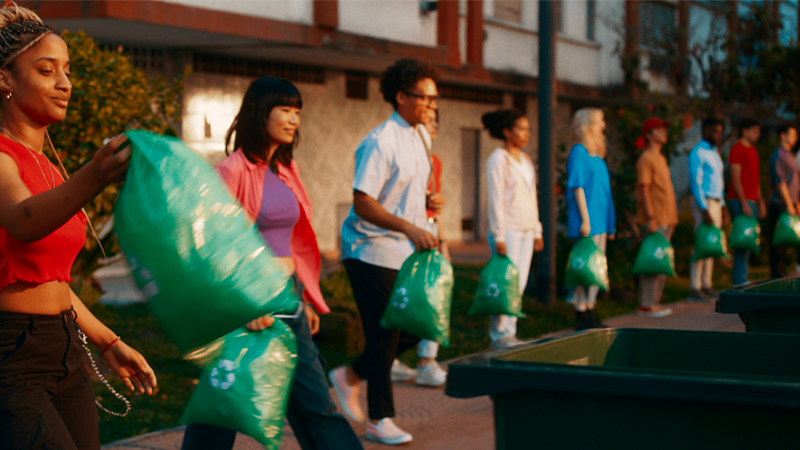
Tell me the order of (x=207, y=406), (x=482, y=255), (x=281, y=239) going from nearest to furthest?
1. (x=207, y=406)
2. (x=281, y=239)
3. (x=482, y=255)

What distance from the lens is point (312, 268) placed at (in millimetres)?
3736

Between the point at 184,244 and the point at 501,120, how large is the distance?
520 cm

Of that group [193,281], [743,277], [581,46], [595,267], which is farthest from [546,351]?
[581,46]

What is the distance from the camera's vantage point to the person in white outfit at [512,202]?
22.4ft

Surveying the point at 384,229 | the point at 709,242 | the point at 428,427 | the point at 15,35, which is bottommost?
the point at 428,427

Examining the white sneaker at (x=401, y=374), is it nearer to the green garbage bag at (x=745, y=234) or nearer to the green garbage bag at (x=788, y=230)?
the green garbage bag at (x=745, y=234)

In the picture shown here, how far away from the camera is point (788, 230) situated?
10.5 meters

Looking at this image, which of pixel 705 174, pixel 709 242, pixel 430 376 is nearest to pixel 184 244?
pixel 430 376

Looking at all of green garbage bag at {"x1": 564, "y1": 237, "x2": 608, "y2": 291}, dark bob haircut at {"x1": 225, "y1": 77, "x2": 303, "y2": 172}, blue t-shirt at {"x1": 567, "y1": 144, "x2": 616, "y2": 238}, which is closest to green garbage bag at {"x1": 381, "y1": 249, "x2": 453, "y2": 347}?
dark bob haircut at {"x1": 225, "y1": 77, "x2": 303, "y2": 172}

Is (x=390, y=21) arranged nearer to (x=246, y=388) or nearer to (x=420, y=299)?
(x=420, y=299)

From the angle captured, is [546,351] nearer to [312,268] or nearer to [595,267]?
[312,268]

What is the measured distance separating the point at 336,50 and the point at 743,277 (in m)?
6.57

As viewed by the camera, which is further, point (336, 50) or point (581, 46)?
point (581, 46)

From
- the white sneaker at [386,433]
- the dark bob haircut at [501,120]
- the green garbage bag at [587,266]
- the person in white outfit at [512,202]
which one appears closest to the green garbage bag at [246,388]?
the white sneaker at [386,433]
